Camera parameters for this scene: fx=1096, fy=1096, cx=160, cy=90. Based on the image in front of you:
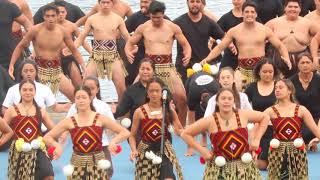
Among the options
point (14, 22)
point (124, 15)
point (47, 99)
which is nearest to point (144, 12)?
point (124, 15)

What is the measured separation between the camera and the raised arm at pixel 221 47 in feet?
34.0

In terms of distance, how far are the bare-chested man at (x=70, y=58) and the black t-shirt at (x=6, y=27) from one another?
0.45m

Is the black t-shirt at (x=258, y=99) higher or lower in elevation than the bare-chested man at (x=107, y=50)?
lower

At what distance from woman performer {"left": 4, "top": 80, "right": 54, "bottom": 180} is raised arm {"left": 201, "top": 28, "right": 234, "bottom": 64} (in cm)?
217

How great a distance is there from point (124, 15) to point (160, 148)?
3.67 meters

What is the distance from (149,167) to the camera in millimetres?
8617

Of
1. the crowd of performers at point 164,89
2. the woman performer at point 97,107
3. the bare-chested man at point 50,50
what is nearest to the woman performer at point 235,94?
the crowd of performers at point 164,89

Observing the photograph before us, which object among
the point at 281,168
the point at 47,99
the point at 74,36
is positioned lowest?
the point at 281,168

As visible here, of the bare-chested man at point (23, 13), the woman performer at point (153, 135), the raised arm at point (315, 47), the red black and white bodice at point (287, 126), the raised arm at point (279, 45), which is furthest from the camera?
the bare-chested man at point (23, 13)

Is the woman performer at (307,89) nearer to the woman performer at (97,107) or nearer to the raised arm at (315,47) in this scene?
the raised arm at (315,47)

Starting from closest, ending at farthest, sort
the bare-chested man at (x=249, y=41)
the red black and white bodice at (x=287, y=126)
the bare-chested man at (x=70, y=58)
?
1. the red black and white bodice at (x=287, y=126)
2. the bare-chested man at (x=249, y=41)
3. the bare-chested man at (x=70, y=58)

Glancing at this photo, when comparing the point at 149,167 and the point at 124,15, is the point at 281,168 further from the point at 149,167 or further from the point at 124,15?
the point at 124,15

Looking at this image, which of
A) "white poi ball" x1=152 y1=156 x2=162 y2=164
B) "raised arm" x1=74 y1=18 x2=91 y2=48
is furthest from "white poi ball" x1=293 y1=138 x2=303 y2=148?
"raised arm" x1=74 y1=18 x2=91 y2=48

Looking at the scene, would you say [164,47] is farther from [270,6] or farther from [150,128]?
[150,128]
